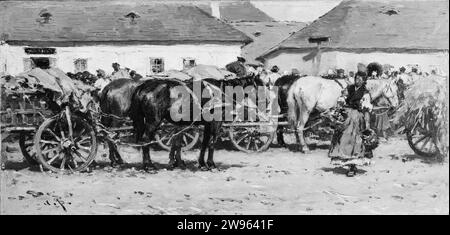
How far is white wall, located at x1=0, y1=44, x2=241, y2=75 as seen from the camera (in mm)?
10305

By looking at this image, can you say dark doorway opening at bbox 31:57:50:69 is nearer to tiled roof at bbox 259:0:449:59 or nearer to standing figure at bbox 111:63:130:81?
standing figure at bbox 111:63:130:81

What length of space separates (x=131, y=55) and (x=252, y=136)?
9.05 feet

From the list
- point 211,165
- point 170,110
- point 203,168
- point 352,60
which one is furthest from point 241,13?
point 203,168

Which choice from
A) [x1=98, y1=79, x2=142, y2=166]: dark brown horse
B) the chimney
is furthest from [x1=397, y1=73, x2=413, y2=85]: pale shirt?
[x1=98, y1=79, x2=142, y2=166]: dark brown horse

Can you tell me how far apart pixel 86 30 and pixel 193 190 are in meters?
4.47

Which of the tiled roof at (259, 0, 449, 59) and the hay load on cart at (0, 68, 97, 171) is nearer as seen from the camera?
the hay load on cart at (0, 68, 97, 171)

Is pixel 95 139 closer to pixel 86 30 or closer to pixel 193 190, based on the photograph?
pixel 193 190

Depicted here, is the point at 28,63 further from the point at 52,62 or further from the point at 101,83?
the point at 101,83

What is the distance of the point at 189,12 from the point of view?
44.0 ft

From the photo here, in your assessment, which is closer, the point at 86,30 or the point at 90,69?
the point at 90,69

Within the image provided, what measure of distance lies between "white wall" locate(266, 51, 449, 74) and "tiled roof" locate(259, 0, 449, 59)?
14 centimetres

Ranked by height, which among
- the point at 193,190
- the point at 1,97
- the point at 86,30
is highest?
the point at 86,30

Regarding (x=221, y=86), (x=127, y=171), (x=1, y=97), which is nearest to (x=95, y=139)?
(x=127, y=171)

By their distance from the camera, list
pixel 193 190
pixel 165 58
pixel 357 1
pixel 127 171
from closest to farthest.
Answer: pixel 193 190
pixel 127 171
pixel 357 1
pixel 165 58
